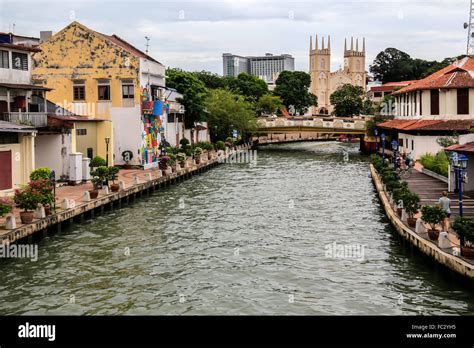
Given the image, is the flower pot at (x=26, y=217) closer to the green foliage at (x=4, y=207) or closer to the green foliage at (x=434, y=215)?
the green foliage at (x=4, y=207)

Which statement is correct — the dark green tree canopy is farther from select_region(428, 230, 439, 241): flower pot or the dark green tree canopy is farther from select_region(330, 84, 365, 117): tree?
select_region(428, 230, 439, 241): flower pot

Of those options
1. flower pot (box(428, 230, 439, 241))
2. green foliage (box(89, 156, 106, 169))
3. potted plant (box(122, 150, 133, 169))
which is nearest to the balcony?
green foliage (box(89, 156, 106, 169))

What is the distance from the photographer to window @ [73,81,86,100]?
53.1 metres

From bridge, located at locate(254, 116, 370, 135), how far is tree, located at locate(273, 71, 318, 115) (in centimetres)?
4605

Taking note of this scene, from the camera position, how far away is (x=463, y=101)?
55.6m

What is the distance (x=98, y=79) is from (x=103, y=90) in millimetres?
942

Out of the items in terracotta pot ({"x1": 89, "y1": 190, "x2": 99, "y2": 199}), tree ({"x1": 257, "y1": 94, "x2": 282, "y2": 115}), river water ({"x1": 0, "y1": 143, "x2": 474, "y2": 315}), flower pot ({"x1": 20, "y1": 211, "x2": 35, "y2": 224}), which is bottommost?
river water ({"x1": 0, "y1": 143, "x2": 474, "y2": 315})

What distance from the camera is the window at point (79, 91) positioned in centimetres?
5306

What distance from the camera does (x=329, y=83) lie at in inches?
7840

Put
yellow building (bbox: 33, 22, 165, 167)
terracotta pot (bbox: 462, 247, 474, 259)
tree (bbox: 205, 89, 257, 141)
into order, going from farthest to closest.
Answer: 1. tree (bbox: 205, 89, 257, 141)
2. yellow building (bbox: 33, 22, 165, 167)
3. terracotta pot (bbox: 462, 247, 474, 259)

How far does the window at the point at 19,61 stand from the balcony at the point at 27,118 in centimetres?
346
